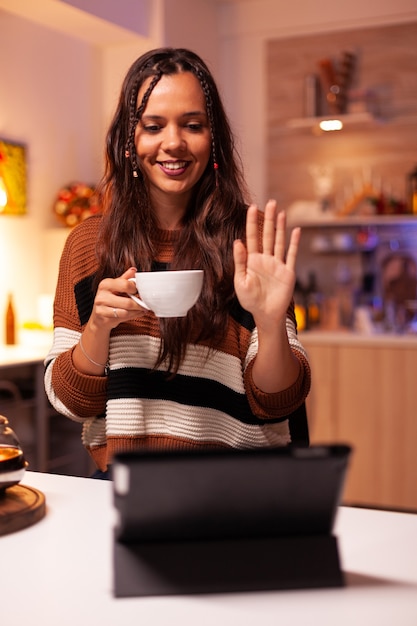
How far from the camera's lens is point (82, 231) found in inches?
71.9

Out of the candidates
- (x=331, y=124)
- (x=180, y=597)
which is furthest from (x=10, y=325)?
(x=180, y=597)

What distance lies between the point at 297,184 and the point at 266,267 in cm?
364

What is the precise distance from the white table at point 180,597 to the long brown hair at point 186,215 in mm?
571

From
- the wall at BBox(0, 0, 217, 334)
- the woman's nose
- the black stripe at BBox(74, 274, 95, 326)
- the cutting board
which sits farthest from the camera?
the wall at BBox(0, 0, 217, 334)

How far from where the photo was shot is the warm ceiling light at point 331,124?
456 cm

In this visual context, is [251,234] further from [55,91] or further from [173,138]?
[55,91]

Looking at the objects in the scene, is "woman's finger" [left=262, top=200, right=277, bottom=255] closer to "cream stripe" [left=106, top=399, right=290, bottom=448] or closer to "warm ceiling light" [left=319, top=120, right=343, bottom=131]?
"cream stripe" [left=106, top=399, right=290, bottom=448]

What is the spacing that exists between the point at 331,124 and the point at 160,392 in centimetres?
326

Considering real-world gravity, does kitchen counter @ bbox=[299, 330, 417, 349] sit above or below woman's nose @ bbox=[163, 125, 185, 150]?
below

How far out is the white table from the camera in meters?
0.88

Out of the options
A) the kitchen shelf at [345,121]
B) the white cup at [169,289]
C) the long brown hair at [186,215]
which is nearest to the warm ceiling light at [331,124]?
the kitchen shelf at [345,121]

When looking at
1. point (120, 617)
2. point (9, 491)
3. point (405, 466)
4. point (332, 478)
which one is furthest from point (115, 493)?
point (405, 466)

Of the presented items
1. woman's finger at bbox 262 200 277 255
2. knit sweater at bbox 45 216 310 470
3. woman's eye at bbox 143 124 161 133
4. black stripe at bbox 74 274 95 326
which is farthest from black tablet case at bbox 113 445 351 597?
woman's eye at bbox 143 124 161 133

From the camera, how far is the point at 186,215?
1808mm
